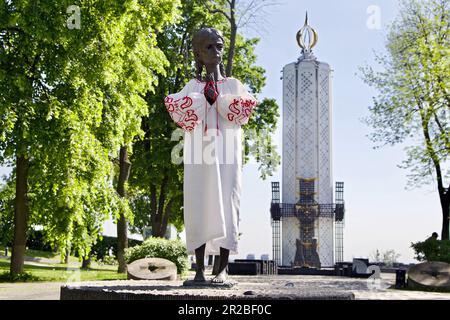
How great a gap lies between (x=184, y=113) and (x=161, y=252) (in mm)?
11309

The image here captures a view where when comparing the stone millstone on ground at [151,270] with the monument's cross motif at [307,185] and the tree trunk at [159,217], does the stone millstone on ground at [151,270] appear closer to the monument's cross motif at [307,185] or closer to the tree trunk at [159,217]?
the tree trunk at [159,217]

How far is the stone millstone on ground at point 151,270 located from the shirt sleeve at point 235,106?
6.06m

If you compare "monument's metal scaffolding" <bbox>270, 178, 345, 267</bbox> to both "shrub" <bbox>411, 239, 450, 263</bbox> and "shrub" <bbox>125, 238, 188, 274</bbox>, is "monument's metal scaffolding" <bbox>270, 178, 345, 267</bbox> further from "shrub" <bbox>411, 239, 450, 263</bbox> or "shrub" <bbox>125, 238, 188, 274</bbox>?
"shrub" <bbox>125, 238, 188, 274</bbox>

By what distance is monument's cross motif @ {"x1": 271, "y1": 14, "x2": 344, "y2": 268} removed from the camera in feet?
109

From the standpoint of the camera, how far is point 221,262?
8492 mm

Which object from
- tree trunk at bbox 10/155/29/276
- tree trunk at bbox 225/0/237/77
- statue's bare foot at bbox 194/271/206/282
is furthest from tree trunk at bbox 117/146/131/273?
statue's bare foot at bbox 194/271/206/282

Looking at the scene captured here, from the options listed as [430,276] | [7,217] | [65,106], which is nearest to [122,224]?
[7,217]

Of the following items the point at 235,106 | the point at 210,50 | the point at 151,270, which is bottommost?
the point at 151,270

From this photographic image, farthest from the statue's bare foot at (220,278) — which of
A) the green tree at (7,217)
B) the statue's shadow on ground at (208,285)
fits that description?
the green tree at (7,217)

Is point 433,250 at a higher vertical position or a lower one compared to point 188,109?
lower

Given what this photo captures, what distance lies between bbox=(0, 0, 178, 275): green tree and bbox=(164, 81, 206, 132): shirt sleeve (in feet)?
27.4

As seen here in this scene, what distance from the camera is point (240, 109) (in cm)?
852

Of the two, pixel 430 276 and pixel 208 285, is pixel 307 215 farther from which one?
pixel 208 285

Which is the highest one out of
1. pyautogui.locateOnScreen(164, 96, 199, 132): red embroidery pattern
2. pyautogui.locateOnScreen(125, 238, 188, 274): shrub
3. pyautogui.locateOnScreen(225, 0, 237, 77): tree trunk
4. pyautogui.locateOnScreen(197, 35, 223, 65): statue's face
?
pyautogui.locateOnScreen(225, 0, 237, 77): tree trunk
